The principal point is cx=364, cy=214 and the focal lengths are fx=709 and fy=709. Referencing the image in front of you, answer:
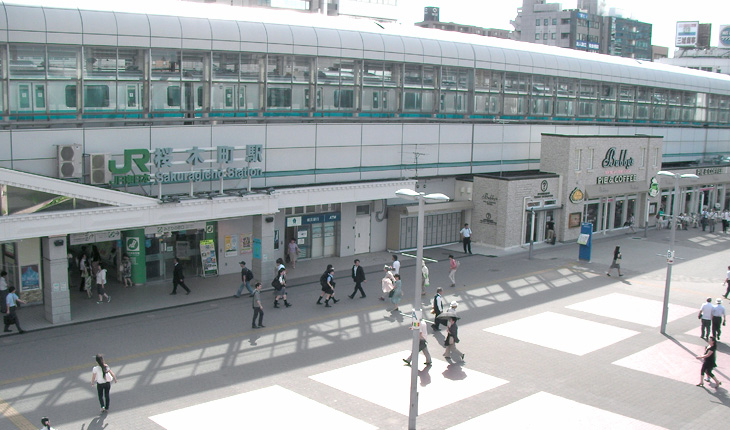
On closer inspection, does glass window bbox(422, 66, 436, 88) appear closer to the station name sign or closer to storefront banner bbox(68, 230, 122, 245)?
the station name sign

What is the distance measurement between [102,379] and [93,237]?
1019 centimetres

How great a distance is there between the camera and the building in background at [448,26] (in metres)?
128

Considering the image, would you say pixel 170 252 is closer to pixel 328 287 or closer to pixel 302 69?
pixel 328 287

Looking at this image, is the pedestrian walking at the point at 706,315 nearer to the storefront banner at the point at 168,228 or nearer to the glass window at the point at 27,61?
the storefront banner at the point at 168,228

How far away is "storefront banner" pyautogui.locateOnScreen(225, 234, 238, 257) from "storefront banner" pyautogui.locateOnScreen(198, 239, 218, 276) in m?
0.63

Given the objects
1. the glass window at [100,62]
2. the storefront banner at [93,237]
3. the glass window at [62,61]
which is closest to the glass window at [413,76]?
the glass window at [100,62]

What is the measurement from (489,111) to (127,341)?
24055 millimetres

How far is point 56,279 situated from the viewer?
21250mm

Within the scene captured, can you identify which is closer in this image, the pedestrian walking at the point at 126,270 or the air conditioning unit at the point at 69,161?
the air conditioning unit at the point at 69,161

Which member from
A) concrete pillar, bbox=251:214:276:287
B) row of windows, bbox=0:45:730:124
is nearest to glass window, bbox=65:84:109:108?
row of windows, bbox=0:45:730:124

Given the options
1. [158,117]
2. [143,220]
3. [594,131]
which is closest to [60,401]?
[143,220]

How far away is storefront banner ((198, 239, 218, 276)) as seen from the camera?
1082 inches

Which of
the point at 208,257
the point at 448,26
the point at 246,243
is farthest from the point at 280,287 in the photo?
the point at 448,26

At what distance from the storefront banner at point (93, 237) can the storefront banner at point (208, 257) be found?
3.40 metres
